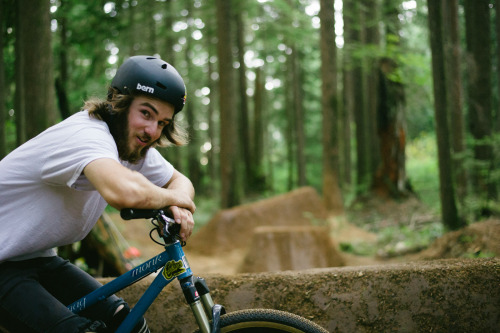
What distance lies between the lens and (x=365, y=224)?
45.6ft

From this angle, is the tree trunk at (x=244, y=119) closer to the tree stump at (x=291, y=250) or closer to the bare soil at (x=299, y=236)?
the bare soil at (x=299, y=236)

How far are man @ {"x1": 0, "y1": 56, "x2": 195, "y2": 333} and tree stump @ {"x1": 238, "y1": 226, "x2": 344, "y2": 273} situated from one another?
5.58m

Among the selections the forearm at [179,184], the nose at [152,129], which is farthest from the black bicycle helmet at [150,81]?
the forearm at [179,184]

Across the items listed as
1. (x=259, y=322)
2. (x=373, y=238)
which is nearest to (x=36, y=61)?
(x=259, y=322)

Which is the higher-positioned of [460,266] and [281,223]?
[460,266]

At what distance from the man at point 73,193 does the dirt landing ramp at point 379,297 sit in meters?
0.99

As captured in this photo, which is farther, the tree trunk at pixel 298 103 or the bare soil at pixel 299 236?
the tree trunk at pixel 298 103

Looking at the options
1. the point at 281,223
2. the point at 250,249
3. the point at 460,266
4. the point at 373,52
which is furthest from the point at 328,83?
the point at 460,266

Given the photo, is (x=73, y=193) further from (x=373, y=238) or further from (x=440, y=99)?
(x=373, y=238)

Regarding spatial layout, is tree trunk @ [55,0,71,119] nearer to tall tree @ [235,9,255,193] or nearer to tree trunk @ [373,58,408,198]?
tree trunk @ [373,58,408,198]

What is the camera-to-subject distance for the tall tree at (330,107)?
14281 millimetres

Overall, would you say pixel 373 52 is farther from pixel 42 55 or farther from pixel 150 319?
pixel 150 319

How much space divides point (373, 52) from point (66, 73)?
970 cm

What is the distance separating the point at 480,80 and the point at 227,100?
7274 mm
